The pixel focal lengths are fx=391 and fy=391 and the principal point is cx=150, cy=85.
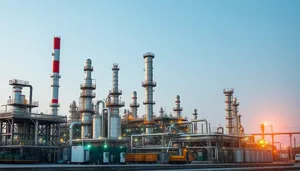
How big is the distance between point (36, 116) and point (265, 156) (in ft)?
120

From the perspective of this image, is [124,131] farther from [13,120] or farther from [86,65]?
[13,120]

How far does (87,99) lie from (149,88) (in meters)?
12.8

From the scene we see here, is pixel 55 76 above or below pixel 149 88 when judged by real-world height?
above

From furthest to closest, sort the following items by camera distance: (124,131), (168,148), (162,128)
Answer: (124,131), (162,128), (168,148)

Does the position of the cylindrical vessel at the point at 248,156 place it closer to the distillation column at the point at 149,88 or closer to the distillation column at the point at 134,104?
the distillation column at the point at 149,88

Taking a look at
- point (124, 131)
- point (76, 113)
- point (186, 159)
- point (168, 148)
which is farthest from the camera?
point (76, 113)

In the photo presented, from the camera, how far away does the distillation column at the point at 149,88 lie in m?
79.4

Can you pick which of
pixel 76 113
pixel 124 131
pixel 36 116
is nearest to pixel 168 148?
pixel 36 116

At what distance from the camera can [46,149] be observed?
56.9 meters

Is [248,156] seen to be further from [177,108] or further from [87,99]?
[177,108]

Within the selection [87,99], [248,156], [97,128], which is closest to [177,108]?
[87,99]

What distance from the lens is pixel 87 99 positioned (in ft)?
260

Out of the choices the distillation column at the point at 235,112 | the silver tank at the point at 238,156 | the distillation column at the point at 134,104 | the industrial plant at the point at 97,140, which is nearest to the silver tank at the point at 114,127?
the industrial plant at the point at 97,140

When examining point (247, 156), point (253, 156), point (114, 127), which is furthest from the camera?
point (114, 127)
